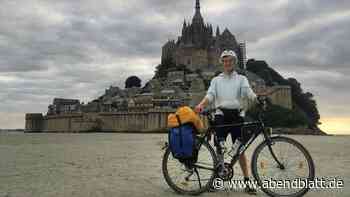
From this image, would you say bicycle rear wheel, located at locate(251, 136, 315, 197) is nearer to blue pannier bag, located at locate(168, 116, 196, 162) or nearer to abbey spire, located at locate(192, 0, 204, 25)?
blue pannier bag, located at locate(168, 116, 196, 162)

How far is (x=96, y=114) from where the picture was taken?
309ft

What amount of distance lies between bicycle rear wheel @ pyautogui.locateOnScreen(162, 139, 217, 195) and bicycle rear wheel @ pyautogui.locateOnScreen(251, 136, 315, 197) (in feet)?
1.99

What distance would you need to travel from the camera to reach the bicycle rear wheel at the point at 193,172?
18.8 feet

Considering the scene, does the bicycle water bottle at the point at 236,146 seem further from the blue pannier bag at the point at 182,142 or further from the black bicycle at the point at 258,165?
the blue pannier bag at the point at 182,142

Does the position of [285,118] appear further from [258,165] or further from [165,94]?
[258,165]

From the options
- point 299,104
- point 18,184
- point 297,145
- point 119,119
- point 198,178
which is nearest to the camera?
point 297,145

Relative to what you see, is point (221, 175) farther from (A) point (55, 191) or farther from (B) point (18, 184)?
(B) point (18, 184)

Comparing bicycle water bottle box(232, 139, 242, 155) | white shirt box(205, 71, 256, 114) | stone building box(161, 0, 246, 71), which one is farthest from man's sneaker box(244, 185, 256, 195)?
stone building box(161, 0, 246, 71)

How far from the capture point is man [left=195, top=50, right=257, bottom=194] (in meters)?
5.80

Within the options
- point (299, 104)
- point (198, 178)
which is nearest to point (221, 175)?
point (198, 178)

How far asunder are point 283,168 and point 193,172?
3.90 ft

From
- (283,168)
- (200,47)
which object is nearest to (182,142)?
(283,168)

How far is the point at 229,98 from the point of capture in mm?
5930

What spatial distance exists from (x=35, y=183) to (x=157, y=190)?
6.73ft
